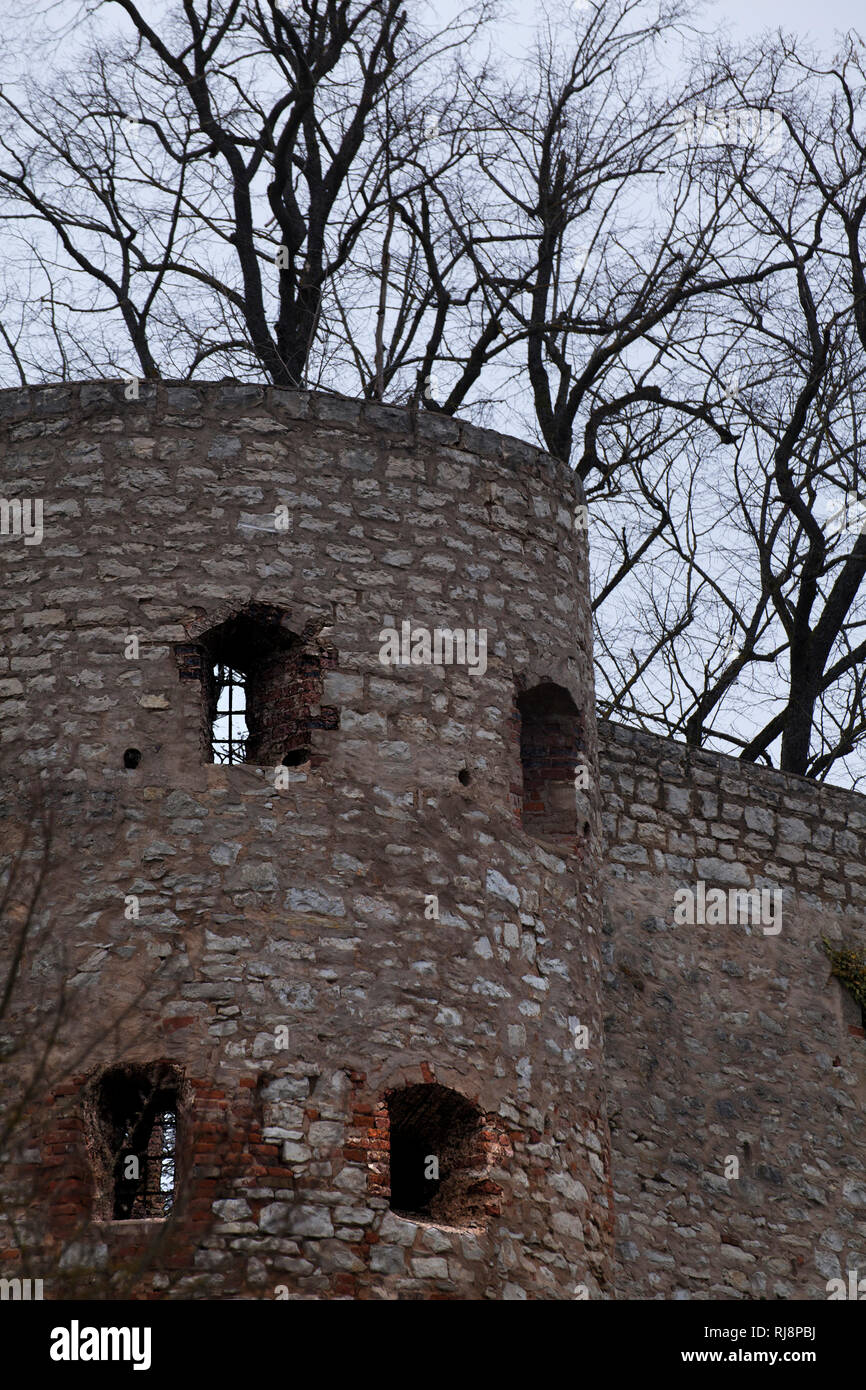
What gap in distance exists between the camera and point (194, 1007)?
749 cm

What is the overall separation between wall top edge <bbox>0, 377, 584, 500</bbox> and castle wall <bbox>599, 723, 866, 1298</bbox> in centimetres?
237

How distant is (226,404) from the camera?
845cm

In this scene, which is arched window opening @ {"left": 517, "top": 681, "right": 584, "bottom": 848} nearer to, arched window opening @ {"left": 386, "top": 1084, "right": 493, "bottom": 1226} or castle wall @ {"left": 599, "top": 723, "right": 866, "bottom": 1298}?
castle wall @ {"left": 599, "top": 723, "right": 866, "bottom": 1298}

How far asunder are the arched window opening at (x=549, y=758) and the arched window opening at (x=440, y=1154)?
1523 mm

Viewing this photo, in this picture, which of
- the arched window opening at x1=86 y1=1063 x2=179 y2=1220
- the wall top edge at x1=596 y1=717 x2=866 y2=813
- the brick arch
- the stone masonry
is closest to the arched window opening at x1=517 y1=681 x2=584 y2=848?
the stone masonry

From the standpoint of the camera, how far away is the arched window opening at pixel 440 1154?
7.68m

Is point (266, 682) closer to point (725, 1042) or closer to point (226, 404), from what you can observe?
point (226, 404)

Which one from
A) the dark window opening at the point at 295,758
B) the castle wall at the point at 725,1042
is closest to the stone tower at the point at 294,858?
the dark window opening at the point at 295,758

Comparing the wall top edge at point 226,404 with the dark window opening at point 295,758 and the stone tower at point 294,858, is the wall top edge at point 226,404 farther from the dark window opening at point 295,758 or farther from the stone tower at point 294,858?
the dark window opening at point 295,758

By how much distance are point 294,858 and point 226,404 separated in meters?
2.00

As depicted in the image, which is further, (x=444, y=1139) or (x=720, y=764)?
(x=720, y=764)

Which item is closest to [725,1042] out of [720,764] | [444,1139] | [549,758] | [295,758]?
[720,764]

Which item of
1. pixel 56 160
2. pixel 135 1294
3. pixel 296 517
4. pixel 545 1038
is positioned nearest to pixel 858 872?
pixel 545 1038

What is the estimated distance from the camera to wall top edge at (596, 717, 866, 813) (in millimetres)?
10469
